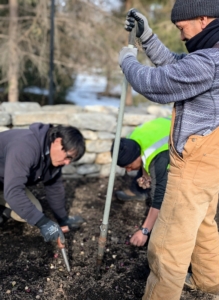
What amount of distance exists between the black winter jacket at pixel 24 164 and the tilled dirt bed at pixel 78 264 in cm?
42

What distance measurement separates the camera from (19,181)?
2.27 metres

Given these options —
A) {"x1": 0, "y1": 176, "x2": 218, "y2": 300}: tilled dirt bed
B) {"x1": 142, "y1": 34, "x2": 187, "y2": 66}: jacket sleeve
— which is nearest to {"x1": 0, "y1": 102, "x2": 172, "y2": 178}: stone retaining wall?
{"x1": 0, "y1": 176, "x2": 218, "y2": 300}: tilled dirt bed

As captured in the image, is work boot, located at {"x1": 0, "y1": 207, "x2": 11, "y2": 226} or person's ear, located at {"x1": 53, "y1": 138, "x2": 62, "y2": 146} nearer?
person's ear, located at {"x1": 53, "y1": 138, "x2": 62, "y2": 146}

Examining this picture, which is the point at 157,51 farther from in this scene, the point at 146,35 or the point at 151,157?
the point at 151,157

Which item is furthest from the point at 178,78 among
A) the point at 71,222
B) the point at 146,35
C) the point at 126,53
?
the point at 71,222

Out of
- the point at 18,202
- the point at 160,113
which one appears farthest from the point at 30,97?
the point at 18,202

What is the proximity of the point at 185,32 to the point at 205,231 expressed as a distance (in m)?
1.17

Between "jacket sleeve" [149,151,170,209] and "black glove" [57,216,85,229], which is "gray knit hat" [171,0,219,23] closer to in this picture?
"jacket sleeve" [149,151,170,209]

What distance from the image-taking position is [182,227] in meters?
1.76

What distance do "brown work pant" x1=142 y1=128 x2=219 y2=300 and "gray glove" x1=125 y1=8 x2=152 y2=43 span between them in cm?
65

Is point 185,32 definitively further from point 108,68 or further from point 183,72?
point 108,68

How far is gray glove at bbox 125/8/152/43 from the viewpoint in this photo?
1.80 meters

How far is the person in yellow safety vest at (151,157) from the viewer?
2457 mm

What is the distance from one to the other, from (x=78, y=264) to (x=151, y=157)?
97cm
